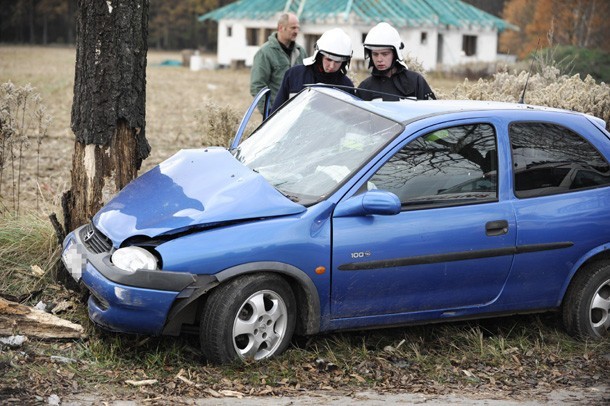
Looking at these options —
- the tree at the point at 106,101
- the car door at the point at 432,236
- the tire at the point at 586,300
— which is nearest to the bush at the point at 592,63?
the tire at the point at 586,300

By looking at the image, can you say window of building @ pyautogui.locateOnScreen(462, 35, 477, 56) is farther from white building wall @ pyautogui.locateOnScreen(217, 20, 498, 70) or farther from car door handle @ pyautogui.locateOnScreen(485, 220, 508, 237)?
car door handle @ pyautogui.locateOnScreen(485, 220, 508, 237)

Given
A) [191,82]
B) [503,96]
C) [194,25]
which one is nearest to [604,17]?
[191,82]

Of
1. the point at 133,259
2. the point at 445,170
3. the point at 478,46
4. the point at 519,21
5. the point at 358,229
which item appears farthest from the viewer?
the point at 478,46

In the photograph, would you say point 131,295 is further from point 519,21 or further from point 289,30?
point 519,21

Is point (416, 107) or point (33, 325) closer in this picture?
point (33, 325)

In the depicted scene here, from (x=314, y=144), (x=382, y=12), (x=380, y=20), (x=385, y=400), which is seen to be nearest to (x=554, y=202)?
(x=314, y=144)

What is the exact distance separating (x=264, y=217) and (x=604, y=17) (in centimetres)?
3717

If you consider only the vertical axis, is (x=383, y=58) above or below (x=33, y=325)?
above

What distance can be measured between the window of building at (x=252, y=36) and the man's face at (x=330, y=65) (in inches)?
2056

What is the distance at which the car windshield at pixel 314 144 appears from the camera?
6.15 m

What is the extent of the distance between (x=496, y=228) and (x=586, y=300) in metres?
0.96

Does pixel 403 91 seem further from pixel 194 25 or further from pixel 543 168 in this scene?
pixel 194 25

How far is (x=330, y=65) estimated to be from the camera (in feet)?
27.9

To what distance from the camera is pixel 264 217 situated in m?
5.86
